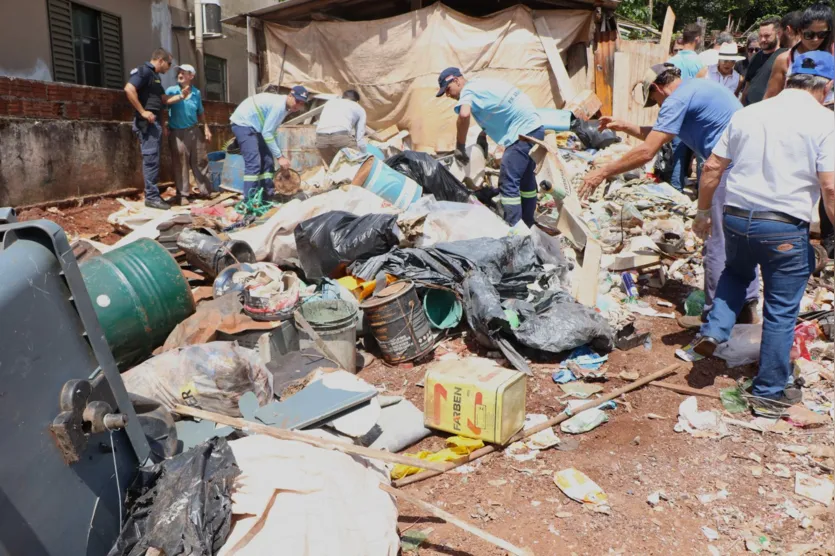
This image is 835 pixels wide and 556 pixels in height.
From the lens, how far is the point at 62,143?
707cm

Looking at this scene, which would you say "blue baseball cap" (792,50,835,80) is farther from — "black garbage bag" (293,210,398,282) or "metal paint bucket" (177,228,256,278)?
"metal paint bucket" (177,228,256,278)

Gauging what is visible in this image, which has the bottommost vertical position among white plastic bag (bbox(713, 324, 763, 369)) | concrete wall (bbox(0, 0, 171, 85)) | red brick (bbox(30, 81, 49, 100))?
white plastic bag (bbox(713, 324, 763, 369))

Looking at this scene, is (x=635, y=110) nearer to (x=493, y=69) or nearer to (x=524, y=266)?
(x=493, y=69)

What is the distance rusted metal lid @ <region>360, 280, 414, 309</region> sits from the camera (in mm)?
3949

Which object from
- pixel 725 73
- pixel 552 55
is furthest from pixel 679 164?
pixel 552 55

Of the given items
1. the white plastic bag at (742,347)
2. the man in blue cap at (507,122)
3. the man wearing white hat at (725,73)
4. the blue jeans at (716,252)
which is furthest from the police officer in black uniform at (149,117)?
the man wearing white hat at (725,73)

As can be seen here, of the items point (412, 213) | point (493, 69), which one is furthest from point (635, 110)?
point (412, 213)

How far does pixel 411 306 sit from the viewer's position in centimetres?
404

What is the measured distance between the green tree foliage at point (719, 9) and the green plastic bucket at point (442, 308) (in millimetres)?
16364

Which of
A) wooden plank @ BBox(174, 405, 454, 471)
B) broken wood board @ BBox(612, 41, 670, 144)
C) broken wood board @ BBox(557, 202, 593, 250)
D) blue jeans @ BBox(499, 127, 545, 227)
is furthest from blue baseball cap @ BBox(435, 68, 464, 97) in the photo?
broken wood board @ BBox(612, 41, 670, 144)

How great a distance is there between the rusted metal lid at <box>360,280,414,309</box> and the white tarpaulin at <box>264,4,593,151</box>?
6106 mm

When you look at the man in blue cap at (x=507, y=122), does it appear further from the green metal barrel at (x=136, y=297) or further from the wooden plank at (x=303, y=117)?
the wooden plank at (x=303, y=117)

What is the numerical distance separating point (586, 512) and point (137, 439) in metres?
1.77

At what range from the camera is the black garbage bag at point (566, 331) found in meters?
3.84
